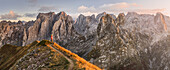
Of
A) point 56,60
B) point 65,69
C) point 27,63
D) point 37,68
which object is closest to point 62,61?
point 56,60

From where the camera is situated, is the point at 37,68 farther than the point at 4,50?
No

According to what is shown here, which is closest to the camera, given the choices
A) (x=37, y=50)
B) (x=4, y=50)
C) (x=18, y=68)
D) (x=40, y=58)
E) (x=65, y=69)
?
(x=65, y=69)

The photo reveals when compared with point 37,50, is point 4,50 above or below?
below

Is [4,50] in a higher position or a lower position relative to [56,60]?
lower

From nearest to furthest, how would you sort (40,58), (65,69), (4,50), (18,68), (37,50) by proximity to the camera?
(65,69), (18,68), (40,58), (37,50), (4,50)

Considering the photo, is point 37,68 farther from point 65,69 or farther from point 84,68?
point 84,68

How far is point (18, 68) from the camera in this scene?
2056 inches

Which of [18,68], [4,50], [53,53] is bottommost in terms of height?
[4,50]

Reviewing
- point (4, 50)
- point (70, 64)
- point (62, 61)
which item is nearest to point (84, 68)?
point (70, 64)

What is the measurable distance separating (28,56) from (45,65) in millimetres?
11647

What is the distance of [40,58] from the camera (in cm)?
5581

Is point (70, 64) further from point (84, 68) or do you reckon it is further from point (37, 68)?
point (37, 68)

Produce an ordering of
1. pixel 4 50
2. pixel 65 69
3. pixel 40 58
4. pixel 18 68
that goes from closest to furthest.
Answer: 1. pixel 65 69
2. pixel 18 68
3. pixel 40 58
4. pixel 4 50

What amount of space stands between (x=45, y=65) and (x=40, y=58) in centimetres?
587
